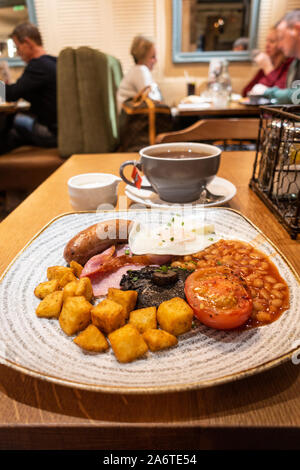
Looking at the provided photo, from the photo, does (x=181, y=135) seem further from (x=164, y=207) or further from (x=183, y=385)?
(x=183, y=385)

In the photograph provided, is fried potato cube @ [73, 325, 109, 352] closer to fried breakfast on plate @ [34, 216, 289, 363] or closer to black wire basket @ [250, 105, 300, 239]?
fried breakfast on plate @ [34, 216, 289, 363]

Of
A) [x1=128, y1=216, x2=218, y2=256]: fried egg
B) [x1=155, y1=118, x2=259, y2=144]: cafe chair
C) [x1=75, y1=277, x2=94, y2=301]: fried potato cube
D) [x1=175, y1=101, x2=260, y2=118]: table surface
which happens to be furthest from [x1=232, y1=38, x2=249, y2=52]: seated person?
[x1=75, y1=277, x2=94, y2=301]: fried potato cube

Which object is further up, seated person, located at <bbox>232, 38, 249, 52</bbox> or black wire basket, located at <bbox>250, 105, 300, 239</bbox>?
seated person, located at <bbox>232, 38, 249, 52</bbox>

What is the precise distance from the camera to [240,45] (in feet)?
19.1

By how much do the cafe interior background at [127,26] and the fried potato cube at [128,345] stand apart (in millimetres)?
6485

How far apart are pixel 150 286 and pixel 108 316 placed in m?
0.13

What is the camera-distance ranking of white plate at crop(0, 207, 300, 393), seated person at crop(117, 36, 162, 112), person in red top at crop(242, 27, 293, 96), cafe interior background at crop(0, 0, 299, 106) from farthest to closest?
cafe interior background at crop(0, 0, 299, 106) < person in red top at crop(242, 27, 293, 96) < seated person at crop(117, 36, 162, 112) < white plate at crop(0, 207, 300, 393)

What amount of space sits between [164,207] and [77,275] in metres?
0.41

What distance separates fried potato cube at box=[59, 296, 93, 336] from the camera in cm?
58

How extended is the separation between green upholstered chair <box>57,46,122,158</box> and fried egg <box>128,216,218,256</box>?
2797 millimetres

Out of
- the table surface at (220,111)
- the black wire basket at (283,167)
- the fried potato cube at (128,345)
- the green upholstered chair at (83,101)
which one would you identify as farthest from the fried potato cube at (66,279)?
the table surface at (220,111)

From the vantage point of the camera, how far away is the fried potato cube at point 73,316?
58 cm
